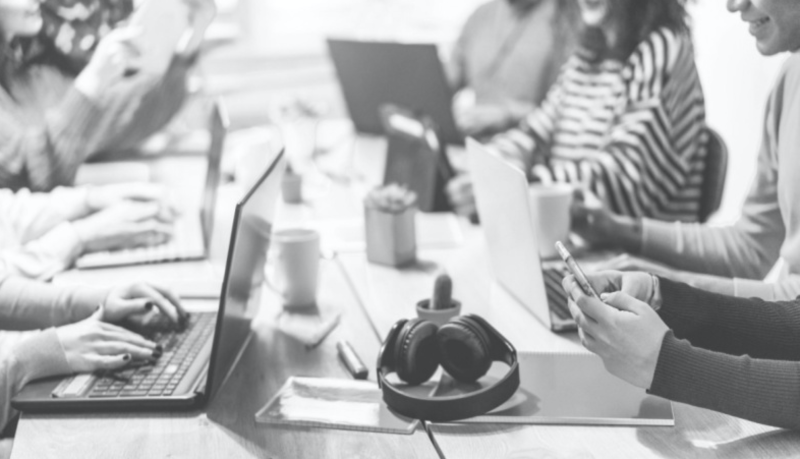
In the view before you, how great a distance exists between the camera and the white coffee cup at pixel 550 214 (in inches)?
59.8

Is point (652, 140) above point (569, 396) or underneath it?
above

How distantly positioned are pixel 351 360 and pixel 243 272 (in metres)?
0.20

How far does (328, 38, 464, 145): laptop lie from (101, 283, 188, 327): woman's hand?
42.4 inches

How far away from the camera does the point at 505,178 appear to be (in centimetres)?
121

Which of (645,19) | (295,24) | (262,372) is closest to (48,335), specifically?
(262,372)

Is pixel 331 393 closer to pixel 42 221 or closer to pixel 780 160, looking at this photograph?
pixel 780 160

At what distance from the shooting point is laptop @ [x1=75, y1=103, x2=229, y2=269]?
158 cm

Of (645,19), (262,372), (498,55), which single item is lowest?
(262,372)

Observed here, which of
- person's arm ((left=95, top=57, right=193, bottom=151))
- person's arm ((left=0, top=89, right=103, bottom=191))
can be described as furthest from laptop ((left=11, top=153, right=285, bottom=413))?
person's arm ((left=95, top=57, right=193, bottom=151))

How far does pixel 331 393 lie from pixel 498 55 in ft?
6.66

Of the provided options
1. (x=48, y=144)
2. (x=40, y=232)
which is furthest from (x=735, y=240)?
(x=48, y=144)

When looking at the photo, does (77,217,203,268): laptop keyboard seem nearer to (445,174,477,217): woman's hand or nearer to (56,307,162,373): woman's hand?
(56,307,162,373): woman's hand

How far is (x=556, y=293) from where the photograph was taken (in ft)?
4.32

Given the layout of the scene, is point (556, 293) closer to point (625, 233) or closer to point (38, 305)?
point (625, 233)
